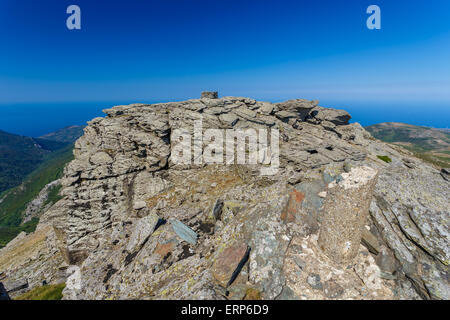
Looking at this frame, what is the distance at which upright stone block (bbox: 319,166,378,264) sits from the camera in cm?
764

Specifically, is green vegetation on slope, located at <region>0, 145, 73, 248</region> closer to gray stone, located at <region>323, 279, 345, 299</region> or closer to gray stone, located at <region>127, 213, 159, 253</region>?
gray stone, located at <region>127, 213, 159, 253</region>

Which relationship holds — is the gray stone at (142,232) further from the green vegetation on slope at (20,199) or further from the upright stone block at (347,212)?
the green vegetation on slope at (20,199)

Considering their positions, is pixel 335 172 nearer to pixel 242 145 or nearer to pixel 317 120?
pixel 242 145

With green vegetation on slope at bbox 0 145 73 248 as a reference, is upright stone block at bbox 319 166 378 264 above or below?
above

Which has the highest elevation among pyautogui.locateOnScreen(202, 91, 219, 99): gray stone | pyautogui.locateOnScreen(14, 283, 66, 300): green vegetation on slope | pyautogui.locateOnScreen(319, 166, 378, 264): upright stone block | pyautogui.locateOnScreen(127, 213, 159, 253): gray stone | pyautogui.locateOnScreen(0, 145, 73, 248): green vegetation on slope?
pyautogui.locateOnScreen(202, 91, 219, 99): gray stone

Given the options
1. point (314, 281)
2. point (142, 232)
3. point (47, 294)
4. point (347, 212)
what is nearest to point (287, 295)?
point (314, 281)

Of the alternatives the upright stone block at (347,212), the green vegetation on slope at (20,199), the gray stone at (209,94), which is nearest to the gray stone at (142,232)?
the upright stone block at (347,212)

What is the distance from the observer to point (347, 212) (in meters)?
7.86

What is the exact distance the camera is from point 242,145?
931 inches

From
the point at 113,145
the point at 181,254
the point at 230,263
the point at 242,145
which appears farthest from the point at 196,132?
the point at 230,263

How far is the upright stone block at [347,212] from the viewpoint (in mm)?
7645

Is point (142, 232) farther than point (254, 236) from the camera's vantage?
Yes

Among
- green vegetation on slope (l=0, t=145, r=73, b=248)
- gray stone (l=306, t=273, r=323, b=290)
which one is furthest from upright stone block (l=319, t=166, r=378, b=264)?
green vegetation on slope (l=0, t=145, r=73, b=248)

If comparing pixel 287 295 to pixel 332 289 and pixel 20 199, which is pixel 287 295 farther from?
pixel 20 199
